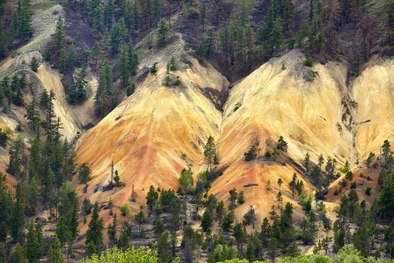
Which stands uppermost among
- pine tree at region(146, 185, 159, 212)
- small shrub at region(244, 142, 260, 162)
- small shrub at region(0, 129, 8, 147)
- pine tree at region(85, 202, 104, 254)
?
small shrub at region(0, 129, 8, 147)

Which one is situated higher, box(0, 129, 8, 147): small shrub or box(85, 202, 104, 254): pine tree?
box(0, 129, 8, 147): small shrub

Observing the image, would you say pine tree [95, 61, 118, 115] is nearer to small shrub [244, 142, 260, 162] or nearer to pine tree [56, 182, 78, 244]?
pine tree [56, 182, 78, 244]

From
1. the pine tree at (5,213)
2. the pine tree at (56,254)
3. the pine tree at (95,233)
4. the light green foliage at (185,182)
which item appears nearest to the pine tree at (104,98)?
the light green foliage at (185,182)

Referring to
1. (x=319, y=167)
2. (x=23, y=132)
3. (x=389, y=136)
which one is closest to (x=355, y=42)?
(x=389, y=136)

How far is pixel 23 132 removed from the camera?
174m

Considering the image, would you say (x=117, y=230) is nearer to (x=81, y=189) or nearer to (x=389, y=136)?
(x=81, y=189)

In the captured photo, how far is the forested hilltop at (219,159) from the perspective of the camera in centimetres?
12325

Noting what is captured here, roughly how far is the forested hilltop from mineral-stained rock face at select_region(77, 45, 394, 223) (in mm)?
377

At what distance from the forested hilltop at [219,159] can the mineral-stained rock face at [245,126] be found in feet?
1.24

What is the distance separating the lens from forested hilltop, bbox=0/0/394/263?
404 ft

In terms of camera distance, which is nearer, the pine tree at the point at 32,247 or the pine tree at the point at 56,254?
the pine tree at the point at 56,254

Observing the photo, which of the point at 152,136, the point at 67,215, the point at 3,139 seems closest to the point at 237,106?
the point at 152,136

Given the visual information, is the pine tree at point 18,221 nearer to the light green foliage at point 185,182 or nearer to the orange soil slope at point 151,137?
the orange soil slope at point 151,137

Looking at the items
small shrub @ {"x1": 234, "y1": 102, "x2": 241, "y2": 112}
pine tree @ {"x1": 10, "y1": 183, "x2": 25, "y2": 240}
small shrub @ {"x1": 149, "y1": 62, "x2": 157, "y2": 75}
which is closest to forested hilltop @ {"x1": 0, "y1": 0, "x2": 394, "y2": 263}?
pine tree @ {"x1": 10, "y1": 183, "x2": 25, "y2": 240}
